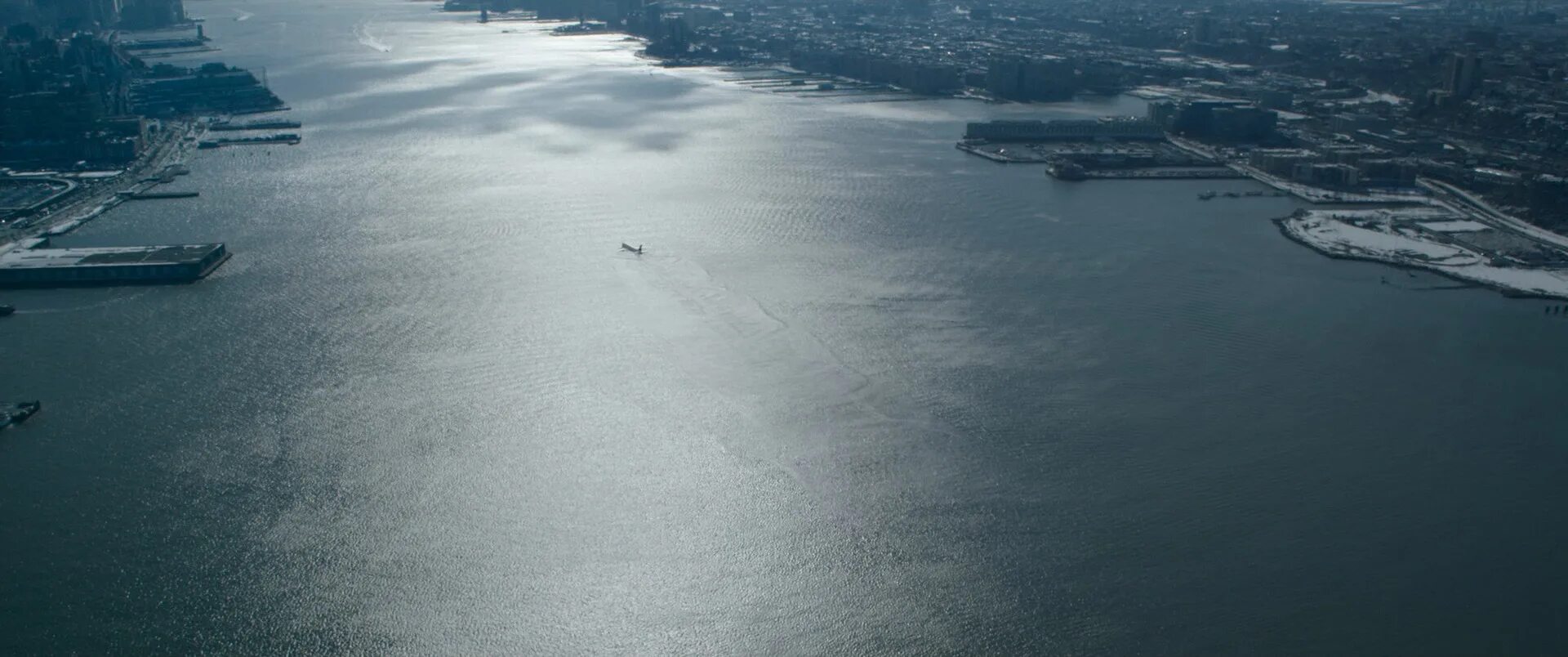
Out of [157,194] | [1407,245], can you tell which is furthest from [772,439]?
[157,194]

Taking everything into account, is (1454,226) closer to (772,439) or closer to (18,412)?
(772,439)

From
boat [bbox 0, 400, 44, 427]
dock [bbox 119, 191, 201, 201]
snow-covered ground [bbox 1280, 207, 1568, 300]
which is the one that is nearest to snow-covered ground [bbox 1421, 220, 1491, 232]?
snow-covered ground [bbox 1280, 207, 1568, 300]

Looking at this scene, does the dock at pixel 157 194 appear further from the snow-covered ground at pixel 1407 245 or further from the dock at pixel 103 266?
the snow-covered ground at pixel 1407 245

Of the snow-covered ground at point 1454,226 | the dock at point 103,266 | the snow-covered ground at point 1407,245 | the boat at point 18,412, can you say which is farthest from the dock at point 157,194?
the snow-covered ground at point 1454,226

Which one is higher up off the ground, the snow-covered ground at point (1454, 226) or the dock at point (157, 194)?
the snow-covered ground at point (1454, 226)

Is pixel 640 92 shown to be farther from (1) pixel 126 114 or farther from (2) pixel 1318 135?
(2) pixel 1318 135

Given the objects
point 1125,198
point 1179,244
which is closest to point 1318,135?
point 1125,198

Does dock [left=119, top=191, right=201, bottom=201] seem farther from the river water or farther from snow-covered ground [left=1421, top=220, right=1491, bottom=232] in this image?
snow-covered ground [left=1421, top=220, right=1491, bottom=232]

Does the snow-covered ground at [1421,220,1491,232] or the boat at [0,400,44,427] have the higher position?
the snow-covered ground at [1421,220,1491,232]
